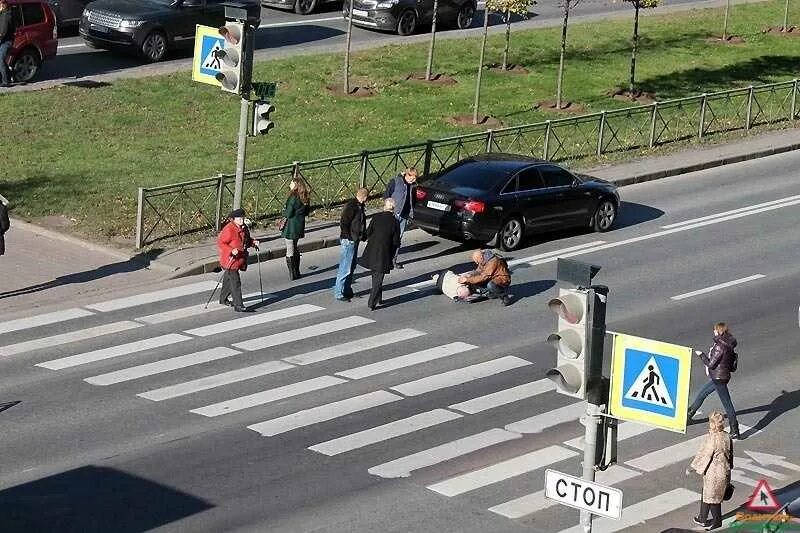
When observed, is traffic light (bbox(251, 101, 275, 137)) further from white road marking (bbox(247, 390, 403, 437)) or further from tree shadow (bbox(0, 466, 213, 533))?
tree shadow (bbox(0, 466, 213, 533))

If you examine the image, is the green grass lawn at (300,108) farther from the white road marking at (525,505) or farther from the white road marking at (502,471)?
the white road marking at (525,505)

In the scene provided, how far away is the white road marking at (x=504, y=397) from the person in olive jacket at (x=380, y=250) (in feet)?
12.2

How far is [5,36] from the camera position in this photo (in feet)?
110

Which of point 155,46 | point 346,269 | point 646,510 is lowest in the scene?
point 646,510

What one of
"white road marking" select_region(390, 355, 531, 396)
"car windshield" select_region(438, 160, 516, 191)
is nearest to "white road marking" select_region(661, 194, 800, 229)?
"car windshield" select_region(438, 160, 516, 191)

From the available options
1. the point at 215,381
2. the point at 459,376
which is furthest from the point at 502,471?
the point at 215,381

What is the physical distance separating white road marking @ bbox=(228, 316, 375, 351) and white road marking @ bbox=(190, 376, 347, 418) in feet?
5.07

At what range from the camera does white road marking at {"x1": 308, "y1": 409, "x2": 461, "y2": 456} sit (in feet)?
57.1

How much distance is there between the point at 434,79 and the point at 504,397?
19722 mm

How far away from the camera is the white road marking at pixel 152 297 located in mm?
22609

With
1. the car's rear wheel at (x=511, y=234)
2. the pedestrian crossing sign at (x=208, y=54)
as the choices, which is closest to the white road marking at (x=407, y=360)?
the car's rear wheel at (x=511, y=234)

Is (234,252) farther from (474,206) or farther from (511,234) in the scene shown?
(511,234)

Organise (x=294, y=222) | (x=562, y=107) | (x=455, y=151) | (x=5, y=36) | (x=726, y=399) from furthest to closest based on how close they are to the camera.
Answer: (x=562, y=107), (x=5, y=36), (x=455, y=151), (x=294, y=222), (x=726, y=399)

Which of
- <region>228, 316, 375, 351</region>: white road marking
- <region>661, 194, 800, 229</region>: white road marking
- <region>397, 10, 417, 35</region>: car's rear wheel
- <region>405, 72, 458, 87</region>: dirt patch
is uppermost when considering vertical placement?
<region>397, 10, 417, 35</region>: car's rear wheel
